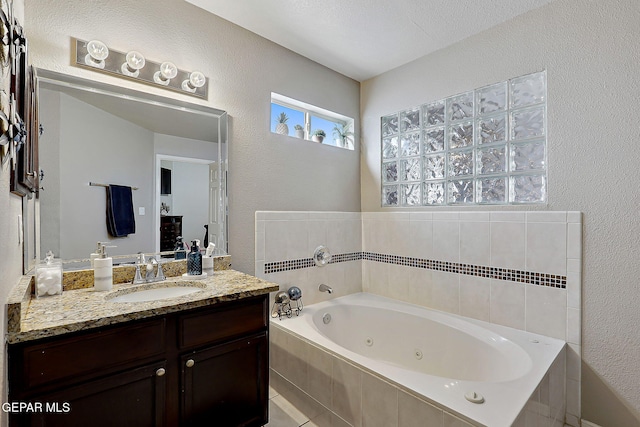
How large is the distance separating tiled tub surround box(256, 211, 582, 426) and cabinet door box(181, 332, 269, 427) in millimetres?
782

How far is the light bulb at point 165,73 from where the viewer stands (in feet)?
5.89

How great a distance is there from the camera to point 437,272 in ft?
7.85

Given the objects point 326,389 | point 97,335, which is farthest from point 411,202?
point 97,335

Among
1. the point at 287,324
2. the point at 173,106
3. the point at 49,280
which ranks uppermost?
the point at 173,106

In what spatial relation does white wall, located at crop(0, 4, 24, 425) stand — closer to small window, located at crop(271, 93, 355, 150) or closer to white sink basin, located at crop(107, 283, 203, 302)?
white sink basin, located at crop(107, 283, 203, 302)

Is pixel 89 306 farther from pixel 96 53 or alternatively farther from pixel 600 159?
pixel 600 159

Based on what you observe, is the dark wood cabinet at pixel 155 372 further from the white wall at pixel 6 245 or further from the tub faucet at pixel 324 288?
the tub faucet at pixel 324 288

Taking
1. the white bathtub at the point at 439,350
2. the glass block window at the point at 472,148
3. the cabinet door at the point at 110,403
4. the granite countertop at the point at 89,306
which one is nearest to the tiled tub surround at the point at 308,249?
the white bathtub at the point at 439,350

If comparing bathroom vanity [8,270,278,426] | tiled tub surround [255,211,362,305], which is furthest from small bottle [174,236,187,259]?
tiled tub surround [255,211,362,305]

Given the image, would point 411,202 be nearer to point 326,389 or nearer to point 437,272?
point 437,272

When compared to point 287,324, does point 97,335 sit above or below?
above

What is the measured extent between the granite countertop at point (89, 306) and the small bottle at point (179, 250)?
0.73 feet

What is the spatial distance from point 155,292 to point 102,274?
0.84 feet

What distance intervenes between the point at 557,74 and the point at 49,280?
2868mm
